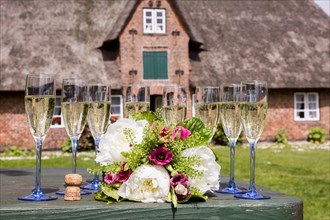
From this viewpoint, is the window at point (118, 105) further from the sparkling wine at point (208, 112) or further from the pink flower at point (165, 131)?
the pink flower at point (165, 131)

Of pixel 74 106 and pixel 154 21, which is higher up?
pixel 154 21

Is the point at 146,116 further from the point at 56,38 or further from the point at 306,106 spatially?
the point at 306,106

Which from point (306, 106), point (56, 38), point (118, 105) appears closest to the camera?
point (118, 105)

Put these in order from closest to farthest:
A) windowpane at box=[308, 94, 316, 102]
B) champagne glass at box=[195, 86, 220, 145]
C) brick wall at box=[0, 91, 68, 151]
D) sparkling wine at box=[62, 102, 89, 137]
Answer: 1. sparkling wine at box=[62, 102, 89, 137]
2. champagne glass at box=[195, 86, 220, 145]
3. brick wall at box=[0, 91, 68, 151]
4. windowpane at box=[308, 94, 316, 102]

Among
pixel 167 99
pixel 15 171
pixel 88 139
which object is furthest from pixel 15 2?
pixel 167 99

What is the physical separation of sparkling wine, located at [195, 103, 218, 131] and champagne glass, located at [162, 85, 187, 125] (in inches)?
6.2

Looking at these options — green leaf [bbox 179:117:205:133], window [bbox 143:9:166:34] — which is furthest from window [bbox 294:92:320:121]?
green leaf [bbox 179:117:205:133]

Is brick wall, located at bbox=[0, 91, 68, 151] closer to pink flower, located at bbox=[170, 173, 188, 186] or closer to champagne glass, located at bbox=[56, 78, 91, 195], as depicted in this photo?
champagne glass, located at bbox=[56, 78, 91, 195]

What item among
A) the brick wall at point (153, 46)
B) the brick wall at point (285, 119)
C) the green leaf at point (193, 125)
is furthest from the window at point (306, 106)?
the green leaf at point (193, 125)

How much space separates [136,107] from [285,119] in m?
21.8

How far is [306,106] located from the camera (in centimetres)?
2517

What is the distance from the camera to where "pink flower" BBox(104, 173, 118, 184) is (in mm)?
2779

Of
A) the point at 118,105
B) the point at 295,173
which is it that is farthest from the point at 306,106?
the point at 295,173

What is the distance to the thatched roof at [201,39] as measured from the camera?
22281 mm
